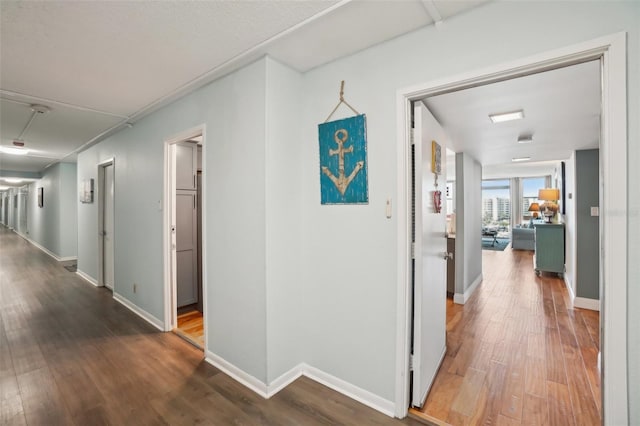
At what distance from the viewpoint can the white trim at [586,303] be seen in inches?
153

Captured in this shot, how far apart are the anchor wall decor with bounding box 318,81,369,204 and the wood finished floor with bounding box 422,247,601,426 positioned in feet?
5.17

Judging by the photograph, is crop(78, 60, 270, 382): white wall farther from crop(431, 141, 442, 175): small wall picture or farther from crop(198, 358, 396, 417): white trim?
crop(431, 141, 442, 175): small wall picture

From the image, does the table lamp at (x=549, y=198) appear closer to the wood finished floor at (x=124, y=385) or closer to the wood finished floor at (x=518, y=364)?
the wood finished floor at (x=518, y=364)

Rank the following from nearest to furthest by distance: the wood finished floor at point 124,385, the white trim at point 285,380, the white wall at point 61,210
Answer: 1. the wood finished floor at point 124,385
2. the white trim at point 285,380
3. the white wall at point 61,210

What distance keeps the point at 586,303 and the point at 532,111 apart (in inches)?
120

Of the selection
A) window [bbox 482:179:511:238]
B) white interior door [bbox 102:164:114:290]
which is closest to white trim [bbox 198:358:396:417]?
white interior door [bbox 102:164:114:290]

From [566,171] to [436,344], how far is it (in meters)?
5.16

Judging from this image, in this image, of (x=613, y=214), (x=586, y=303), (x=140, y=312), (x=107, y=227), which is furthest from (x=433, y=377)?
(x=107, y=227)

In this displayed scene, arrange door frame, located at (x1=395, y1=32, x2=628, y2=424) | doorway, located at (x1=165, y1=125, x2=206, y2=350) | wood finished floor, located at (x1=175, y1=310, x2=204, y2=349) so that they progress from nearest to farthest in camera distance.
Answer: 1. door frame, located at (x1=395, y1=32, x2=628, y2=424)
2. wood finished floor, located at (x1=175, y1=310, x2=204, y2=349)
3. doorway, located at (x1=165, y1=125, x2=206, y2=350)

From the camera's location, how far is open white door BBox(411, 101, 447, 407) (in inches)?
75.2

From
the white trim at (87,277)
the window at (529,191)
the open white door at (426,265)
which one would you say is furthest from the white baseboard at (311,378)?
the window at (529,191)

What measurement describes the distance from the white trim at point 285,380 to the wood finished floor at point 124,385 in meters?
0.04

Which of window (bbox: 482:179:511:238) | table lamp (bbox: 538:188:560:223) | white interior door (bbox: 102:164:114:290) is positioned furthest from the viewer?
window (bbox: 482:179:511:238)

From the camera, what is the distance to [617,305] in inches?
48.3
